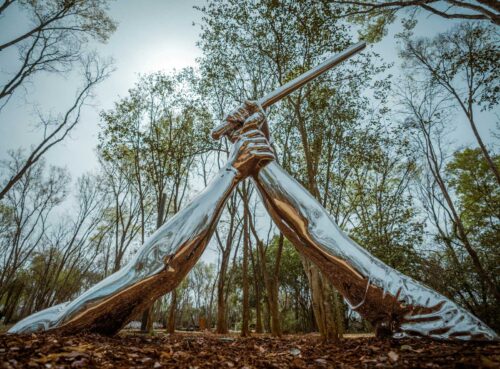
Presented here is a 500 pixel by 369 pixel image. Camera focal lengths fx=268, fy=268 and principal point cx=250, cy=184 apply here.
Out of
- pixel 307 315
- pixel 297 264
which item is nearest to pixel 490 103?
pixel 297 264

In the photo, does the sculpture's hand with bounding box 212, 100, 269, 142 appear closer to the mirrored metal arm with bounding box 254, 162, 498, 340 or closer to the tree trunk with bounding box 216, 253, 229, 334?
the mirrored metal arm with bounding box 254, 162, 498, 340

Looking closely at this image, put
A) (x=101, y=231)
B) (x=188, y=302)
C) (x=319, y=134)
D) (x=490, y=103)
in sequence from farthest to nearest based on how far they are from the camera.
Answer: (x=188, y=302) → (x=101, y=231) → (x=319, y=134) → (x=490, y=103)

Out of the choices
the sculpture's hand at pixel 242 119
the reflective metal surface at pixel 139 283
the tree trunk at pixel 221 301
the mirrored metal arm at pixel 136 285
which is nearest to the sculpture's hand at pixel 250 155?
the sculpture's hand at pixel 242 119

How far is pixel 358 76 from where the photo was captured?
11.4 m

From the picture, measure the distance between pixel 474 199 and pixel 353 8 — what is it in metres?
13.5

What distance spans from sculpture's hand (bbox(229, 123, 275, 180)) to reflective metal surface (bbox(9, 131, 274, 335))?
0.64 meters

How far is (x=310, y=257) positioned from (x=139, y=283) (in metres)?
1.53

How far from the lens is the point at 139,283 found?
2.15 m

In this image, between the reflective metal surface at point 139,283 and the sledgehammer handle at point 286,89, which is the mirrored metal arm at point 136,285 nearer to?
the reflective metal surface at point 139,283

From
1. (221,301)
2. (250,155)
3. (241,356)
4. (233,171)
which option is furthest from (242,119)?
(221,301)

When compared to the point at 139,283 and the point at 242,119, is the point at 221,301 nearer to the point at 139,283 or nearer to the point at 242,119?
the point at 242,119

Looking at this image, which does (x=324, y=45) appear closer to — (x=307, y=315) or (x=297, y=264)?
(x=297, y=264)

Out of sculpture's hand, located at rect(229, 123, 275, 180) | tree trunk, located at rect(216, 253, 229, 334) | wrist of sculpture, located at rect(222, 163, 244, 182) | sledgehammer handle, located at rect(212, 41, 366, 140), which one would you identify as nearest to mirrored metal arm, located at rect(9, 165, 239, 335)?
wrist of sculpture, located at rect(222, 163, 244, 182)

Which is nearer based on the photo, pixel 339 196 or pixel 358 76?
pixel 358 76
